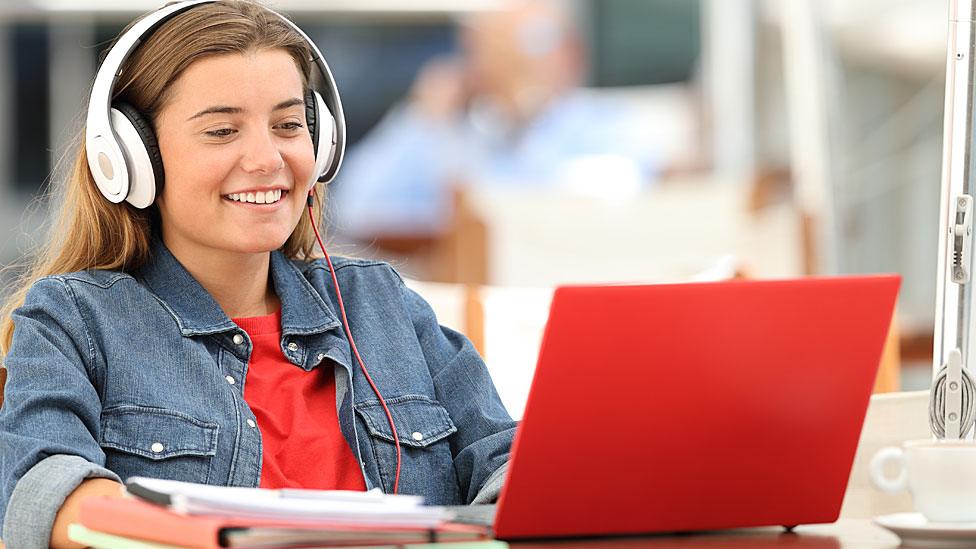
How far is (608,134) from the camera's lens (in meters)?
6.39

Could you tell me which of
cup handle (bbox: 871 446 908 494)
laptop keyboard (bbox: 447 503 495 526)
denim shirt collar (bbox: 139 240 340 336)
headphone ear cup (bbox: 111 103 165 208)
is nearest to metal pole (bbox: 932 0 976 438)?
cup handle (bbox: 871 446 908 494)

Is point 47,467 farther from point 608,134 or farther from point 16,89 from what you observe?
point 16,89

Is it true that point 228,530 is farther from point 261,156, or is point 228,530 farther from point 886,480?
point 261,156

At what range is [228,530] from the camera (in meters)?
0.87

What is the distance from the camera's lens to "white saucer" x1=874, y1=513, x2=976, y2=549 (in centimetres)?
98

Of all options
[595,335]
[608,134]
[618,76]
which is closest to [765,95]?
[608,134]

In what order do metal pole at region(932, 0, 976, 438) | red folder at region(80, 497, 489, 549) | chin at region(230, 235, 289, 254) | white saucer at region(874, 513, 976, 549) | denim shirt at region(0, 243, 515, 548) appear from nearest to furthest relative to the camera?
red folder at region(80, 497, 489, 549) < white saucer at region(874, 513, 976, 549) < metal pole at region(932, 0, 976, 438) < denim shirt at region(0, 243, 515, 548) < chin at region(230, 235, 289, 254)

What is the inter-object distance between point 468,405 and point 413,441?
0.07 m

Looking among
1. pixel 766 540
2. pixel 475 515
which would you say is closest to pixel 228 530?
pixel 475 515

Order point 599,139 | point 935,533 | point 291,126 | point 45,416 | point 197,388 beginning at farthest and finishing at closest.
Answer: point 599,139, point 291,126, point 197,388, point 45,416, point 935,533

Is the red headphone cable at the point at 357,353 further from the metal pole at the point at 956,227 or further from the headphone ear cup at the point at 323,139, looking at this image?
the metal pole at the point at 956,227

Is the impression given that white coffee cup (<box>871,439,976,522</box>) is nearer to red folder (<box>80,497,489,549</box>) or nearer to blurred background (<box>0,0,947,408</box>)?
red folder (<box>80,497,489,549</box>)

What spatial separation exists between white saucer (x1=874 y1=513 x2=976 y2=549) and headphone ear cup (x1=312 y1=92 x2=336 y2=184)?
2.28 feet

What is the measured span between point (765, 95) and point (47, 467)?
5.65 metres
